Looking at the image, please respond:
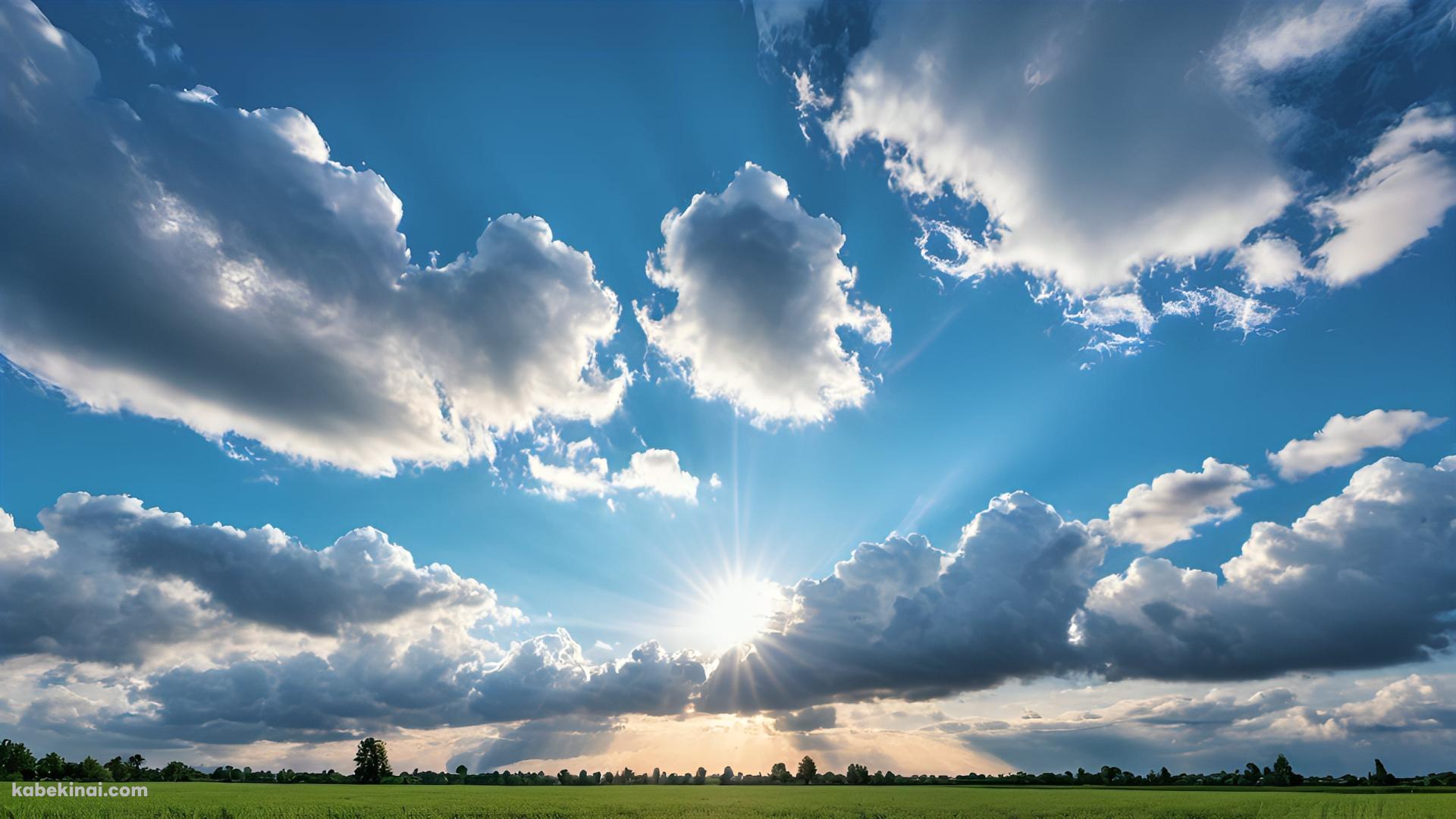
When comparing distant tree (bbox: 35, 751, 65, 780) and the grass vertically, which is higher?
the grass

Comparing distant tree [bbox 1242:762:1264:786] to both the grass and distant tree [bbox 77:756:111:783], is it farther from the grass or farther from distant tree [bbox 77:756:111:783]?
distant tree [bbox 77:756:111:783]

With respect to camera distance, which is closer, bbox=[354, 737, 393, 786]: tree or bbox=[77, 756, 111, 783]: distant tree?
bbox=[77, 756, 111, 783]: distant tree

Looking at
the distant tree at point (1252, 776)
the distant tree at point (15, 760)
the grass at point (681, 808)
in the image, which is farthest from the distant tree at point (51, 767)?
the distant tree at point (1252, 776)

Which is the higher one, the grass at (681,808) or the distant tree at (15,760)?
the grass at (681,808)

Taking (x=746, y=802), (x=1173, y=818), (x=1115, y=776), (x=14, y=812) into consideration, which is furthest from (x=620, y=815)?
(x=1115, y=776)

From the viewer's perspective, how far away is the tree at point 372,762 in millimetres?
168625

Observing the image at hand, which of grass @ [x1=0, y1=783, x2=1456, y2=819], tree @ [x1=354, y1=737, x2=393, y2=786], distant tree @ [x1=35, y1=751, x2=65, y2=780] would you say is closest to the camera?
grass @ [x1=0, y1=783, x2=1456, y2=819]

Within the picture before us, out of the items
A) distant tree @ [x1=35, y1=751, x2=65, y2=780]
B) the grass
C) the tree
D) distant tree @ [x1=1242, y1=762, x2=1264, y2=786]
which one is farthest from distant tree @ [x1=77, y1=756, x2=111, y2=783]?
distant tree @ [x1=1242, y1=762, x2=1264, y2=786]

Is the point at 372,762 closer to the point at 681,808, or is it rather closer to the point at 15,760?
the point at 15,760

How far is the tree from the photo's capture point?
169 m

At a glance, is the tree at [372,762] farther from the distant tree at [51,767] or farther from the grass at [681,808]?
the grass at [681,808]

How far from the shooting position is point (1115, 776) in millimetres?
191750

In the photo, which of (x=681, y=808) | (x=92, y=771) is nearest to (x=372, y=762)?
(x=92, y=771)

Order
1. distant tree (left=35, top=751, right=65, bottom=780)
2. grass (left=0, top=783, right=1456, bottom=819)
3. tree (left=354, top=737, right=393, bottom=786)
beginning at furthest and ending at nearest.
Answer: tree (left=354, top=737, right=393, bottom=786) → distant tree (left=35, top=751, right=65, bottom=780) → grass (left=0, top=783, right=1456, bottom=819)
